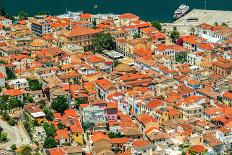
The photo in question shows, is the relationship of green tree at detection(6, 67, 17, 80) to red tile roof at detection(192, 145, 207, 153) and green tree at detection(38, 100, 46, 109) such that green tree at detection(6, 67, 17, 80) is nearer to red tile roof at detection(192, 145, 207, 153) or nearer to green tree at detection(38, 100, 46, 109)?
green tree at detection(38, 100, 46, 109)

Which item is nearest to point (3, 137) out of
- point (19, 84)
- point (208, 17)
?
point (19, 84)

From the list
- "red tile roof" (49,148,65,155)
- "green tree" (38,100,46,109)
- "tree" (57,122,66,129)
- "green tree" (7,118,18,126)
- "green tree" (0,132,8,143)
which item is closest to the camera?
"red tile roof" (49,148,65,155)

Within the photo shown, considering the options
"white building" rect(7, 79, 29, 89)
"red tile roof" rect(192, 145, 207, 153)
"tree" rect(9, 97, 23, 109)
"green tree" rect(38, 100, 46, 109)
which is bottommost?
"red tile roof" rect(192, 145, 207, 153)

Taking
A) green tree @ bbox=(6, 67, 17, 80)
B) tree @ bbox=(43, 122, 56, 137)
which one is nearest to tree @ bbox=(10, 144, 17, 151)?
tree @ bbox=(43, 122, 56, 137)

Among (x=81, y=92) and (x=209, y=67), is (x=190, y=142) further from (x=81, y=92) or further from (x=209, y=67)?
(x=209, y=67)

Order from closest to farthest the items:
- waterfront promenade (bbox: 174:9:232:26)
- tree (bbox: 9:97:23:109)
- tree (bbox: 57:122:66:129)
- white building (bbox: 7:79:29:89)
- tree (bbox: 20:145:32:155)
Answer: tree (bbox: 20:145:32:155), tree (bbox: 57:122:66:129), tree (bbox: 9:97:23:109), white building (bbox: 7:79:29:89), waterfront promenade (bbox: 174:9:232:26)

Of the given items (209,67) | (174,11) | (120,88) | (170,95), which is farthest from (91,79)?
(174,11)

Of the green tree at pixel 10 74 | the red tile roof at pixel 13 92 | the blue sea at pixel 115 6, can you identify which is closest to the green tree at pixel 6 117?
the red tile roof at pixel 13 92

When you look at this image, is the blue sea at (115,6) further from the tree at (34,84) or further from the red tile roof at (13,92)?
the red tile roof at (13,92)
